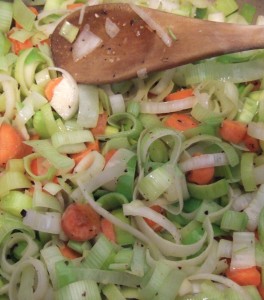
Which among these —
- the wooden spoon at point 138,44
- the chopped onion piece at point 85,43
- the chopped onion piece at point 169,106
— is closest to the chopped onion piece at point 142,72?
the wooden spoon at point 138,44

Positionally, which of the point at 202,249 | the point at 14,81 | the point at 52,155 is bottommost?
the point at 202,249

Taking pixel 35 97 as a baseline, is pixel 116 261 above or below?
below

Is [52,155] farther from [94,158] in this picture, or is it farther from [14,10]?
[14,10]

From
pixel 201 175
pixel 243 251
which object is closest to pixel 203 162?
pixel 201 175

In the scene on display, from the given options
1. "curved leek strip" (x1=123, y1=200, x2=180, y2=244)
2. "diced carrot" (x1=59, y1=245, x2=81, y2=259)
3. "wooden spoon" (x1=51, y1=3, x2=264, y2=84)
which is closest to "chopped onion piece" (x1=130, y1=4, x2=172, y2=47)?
"wooden spoon" (x1=51, y1=3, x2=264, y2=84)

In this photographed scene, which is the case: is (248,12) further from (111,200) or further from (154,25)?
(111,200)

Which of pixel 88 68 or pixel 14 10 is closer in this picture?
pixel 88 68

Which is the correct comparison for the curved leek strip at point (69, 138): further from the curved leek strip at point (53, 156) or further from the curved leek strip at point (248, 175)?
the curved leek strip at point (248, 175)

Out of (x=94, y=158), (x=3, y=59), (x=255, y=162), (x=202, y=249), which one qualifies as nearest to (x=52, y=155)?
(x=94, y=158)
